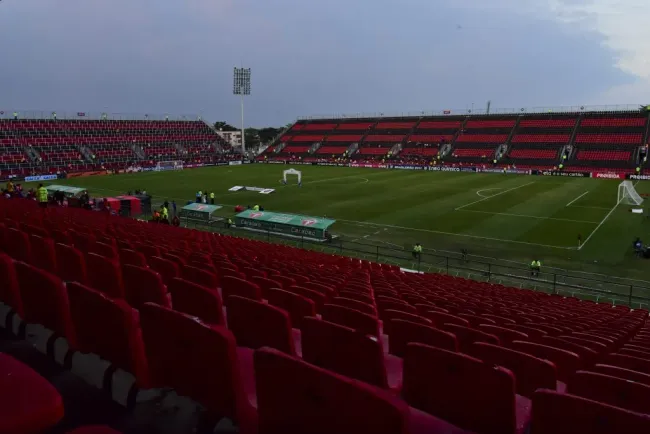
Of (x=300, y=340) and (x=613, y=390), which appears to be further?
(x=300, y=340)

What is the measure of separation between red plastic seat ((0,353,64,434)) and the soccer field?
25814 mm

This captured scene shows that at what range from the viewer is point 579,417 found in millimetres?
2303

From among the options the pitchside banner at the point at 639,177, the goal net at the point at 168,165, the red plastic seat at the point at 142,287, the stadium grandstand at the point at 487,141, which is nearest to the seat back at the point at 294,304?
the red plastic seat at the point at 142,287

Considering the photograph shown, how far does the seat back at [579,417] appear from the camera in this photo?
218 cm

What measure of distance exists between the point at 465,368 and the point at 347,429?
115 cm

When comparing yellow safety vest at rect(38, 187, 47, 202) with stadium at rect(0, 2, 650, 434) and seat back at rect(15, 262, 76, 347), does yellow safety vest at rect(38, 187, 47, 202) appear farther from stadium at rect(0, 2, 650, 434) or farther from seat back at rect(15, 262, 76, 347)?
seat back at rect(15, 262, 76, 347)

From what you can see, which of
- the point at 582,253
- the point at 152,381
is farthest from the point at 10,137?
the point at 152,381

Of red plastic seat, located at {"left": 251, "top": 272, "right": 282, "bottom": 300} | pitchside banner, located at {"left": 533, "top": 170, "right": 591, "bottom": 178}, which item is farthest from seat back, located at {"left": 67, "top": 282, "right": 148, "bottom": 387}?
pitchside banner, located at {"left": 533, "top": 170, "right": 591, "bottom": 178}

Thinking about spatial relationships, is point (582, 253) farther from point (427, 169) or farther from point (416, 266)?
point (427, 169)

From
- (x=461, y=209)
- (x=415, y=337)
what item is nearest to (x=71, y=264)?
(x=415, y=337)

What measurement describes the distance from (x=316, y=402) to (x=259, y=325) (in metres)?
1.77

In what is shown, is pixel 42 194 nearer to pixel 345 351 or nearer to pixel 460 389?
pixel 345 351

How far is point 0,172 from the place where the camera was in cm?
6109

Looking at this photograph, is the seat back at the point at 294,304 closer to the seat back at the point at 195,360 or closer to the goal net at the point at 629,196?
the seat back at the point at 195,360
